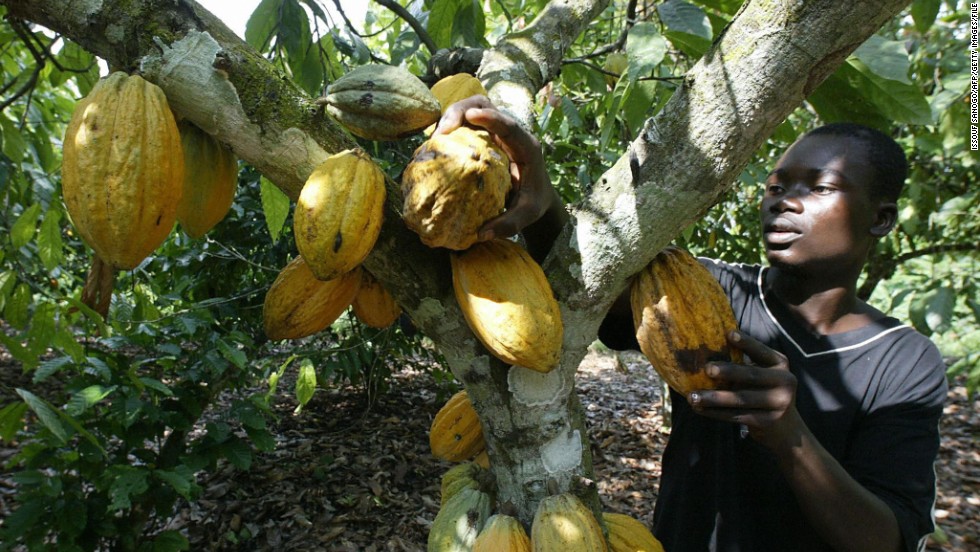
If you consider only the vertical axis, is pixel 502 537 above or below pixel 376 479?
above

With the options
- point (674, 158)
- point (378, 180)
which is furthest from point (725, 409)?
point (378, 180)

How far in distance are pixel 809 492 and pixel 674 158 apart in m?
0.55

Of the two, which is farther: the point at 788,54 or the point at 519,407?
the point at 519,407

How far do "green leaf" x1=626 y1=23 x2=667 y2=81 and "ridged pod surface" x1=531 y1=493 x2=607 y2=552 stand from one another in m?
0.74

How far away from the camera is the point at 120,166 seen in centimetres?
80

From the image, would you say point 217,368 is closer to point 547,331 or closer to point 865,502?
point 547,331

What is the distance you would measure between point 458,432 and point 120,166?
707 millimetres

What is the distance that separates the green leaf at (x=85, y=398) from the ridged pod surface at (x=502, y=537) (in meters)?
1.51

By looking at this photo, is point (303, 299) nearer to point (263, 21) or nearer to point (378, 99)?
point (378, 99)

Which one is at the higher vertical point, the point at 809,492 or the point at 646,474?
the point at 809,492

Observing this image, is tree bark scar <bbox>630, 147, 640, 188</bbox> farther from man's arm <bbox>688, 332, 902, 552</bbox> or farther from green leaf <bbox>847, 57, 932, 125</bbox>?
green leaf <bbox>847, 57, 932, 125</bbox>

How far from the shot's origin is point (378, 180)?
34.6 inches

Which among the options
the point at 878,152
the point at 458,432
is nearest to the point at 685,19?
the point at 878,152

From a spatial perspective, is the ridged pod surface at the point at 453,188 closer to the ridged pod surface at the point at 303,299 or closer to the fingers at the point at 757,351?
the ridged pod surface at the point at 303,299
